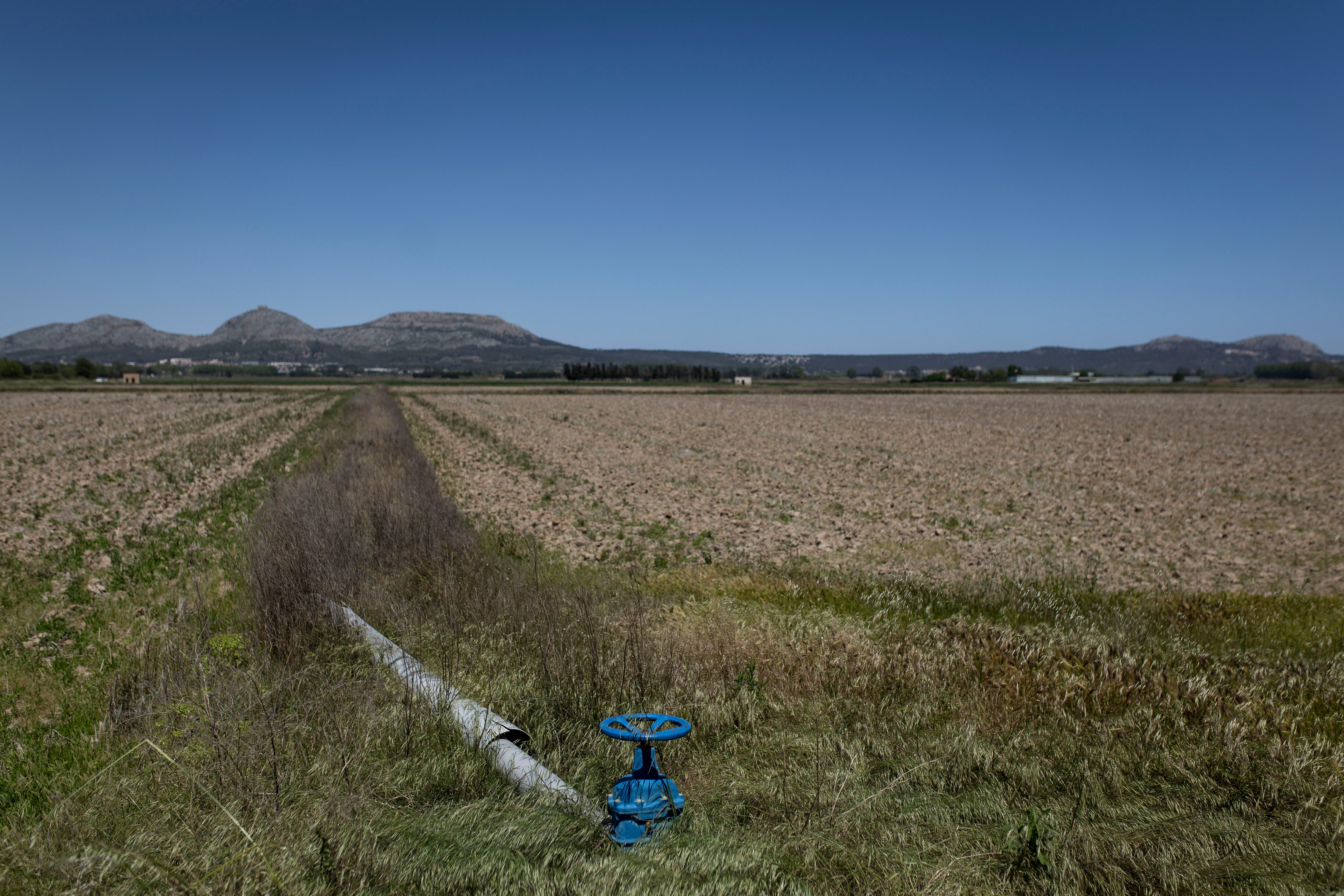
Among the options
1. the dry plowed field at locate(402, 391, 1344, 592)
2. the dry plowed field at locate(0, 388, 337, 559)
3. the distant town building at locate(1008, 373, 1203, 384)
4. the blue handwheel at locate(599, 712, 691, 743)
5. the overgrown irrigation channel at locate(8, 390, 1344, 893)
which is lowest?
the dry plowed field at locate(402, 391, 1344, 592)

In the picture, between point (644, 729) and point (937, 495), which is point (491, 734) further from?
point (937, 495)

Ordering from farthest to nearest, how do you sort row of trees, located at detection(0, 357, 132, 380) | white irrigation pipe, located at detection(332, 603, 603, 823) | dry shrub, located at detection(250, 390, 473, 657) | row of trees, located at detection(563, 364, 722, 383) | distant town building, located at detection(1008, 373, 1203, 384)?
row of trees, located at detection(563, 364, 722, 383), distant town building, located at detection(1008, 373, 1203, 384), row of trees, located at detection(0, 357, 132, 380), dry shrub, located at detection(250, 390, 473, 657), white irrigation pipe, located at detection(332, 603, 603, 823)

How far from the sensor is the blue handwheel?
13.3 ft

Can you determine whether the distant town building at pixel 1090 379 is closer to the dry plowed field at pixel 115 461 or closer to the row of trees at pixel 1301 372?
the row of trees at pixel 1301 372

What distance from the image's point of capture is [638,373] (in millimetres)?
165875

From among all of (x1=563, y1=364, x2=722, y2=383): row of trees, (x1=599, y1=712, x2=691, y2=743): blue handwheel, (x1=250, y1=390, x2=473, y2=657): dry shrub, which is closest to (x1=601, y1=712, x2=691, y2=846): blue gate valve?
(x1=599, y1=712, x2=691, y2=743): blue handwheel

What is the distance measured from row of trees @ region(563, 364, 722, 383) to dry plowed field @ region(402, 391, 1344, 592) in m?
113

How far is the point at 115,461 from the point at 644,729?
24559 millimetres

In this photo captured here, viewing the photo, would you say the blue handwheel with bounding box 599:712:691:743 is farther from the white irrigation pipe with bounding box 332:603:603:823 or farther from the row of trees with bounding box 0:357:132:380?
the row of trees with bounding box 0:357:132:380

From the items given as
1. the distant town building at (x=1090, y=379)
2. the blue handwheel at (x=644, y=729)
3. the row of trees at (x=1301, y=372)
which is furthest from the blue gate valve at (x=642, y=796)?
the row of trees at (x=1301, y=372)

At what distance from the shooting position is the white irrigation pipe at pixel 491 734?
14.0ft

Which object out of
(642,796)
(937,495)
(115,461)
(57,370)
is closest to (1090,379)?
(937,495)

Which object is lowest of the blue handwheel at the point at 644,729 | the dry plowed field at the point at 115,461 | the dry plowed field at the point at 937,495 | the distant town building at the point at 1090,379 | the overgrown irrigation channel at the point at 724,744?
the dry plowed field at the point at 937,495

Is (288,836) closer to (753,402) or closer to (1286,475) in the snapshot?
(1286,475)
